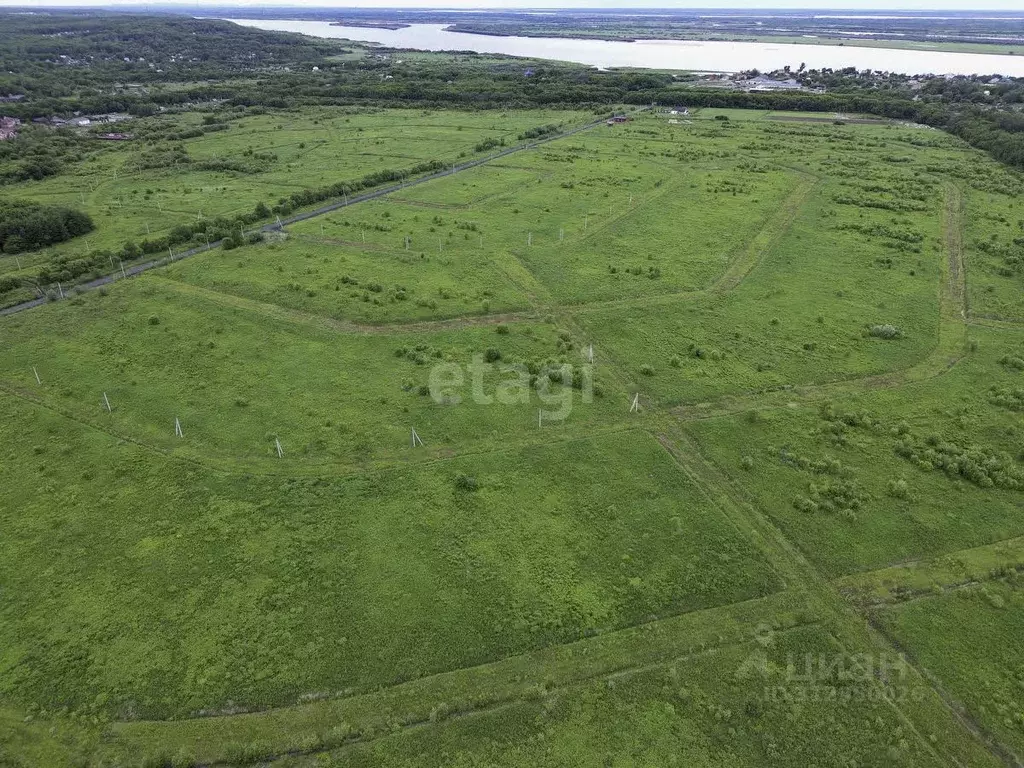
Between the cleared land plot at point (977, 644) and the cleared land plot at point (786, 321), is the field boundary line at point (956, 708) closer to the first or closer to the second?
the cleared land plot at point (977, 644)

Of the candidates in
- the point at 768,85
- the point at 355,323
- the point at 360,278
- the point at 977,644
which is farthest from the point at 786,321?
the point at 768,85

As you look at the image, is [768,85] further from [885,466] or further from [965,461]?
[885,466]

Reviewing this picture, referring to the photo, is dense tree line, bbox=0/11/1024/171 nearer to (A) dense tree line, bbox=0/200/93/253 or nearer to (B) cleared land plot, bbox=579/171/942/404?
(B) cleared land plot, bbox=579/171/942/404

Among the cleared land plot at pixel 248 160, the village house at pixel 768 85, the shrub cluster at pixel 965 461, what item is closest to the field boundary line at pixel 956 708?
the shrub cluster at pixel 965 461

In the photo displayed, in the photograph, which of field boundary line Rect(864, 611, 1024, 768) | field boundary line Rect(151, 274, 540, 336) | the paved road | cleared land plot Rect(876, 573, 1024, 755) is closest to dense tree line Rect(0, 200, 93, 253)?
the paved road

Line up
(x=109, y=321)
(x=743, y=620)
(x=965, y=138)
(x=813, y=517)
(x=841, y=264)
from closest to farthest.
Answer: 1. (x=743, y=620)
2. (x=813, y=517)
3. (x=109, y=321)
4. (x=841, y=264)
5. (x=965, y=138)

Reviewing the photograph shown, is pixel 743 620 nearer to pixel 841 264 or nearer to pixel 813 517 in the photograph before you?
pixel 813 517

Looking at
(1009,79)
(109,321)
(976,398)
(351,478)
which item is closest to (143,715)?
(351,478)
